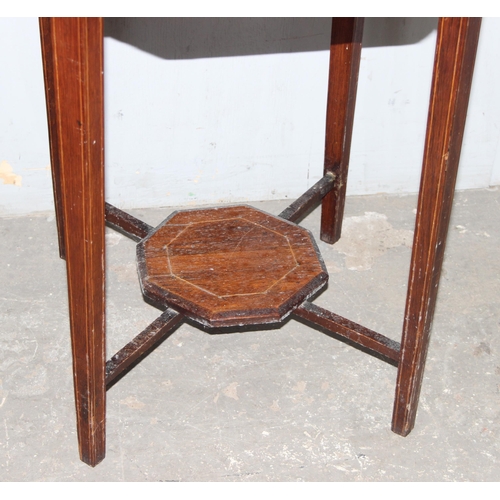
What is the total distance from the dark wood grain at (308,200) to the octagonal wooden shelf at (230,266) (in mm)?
57

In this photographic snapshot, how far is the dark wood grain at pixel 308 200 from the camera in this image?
2.83 metres

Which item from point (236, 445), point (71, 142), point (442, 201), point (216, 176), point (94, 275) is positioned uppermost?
point (71, 142)

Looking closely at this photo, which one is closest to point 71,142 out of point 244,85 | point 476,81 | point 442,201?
point 442,201

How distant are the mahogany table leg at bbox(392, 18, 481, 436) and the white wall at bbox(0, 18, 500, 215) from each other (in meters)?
1.32

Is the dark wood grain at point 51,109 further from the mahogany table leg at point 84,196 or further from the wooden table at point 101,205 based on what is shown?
the mahogany table leg at point 84,196

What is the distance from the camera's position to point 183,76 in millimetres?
3193

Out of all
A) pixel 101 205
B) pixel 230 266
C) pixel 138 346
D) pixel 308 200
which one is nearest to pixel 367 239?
pixel 308 200

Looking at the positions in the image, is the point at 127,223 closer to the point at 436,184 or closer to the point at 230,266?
the point at 230,266

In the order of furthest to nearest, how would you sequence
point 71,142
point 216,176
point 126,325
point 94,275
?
point 216,176 → point 126,325 → point 94,275 → point 71,142

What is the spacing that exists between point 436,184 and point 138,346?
2.83 feet

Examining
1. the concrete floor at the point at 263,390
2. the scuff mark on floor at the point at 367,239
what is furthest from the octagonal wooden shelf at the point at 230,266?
Result: the scuff mark on floor at the point at 367,239

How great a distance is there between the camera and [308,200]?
2914 mm

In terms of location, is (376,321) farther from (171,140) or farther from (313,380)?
(171,140)

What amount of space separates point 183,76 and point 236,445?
138 cm
